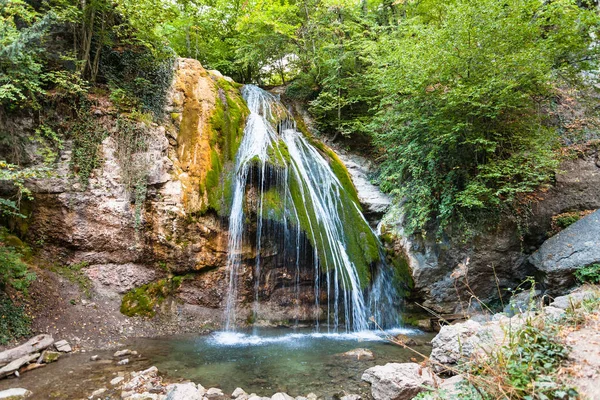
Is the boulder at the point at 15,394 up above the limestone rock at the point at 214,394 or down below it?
above

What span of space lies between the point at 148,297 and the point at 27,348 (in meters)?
2.37

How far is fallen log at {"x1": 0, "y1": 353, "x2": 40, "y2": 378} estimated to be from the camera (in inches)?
170

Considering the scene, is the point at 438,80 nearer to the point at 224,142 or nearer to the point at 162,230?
the point at 224,142

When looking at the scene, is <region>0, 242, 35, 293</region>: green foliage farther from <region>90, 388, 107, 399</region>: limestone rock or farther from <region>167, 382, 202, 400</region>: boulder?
<region>167, 382, 202, 400</region>: boulder

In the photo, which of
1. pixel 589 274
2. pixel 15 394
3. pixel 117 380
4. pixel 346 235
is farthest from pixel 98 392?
pixel 589 274

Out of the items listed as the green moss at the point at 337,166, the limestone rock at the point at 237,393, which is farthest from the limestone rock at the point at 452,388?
the green moss at the point at 337,166

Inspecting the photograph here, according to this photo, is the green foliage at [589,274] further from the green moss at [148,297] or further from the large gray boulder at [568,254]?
the green moss at [148,297]

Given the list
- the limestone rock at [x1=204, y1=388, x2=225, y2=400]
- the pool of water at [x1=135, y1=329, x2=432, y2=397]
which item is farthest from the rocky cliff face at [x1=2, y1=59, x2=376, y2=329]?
the limestone rock at [x1=204, y1=388, x2=225, y2=400]

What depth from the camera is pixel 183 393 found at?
12.3 ft

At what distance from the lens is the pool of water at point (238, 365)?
4.33 m

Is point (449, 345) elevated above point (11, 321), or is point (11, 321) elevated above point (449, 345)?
point (11, 321)

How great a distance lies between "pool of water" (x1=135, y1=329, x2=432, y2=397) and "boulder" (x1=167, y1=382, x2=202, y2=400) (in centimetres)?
61

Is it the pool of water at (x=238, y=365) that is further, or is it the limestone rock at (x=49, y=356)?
the limestone rock at (x=49, y=356)

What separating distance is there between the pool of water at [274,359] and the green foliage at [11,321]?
1.82 m
